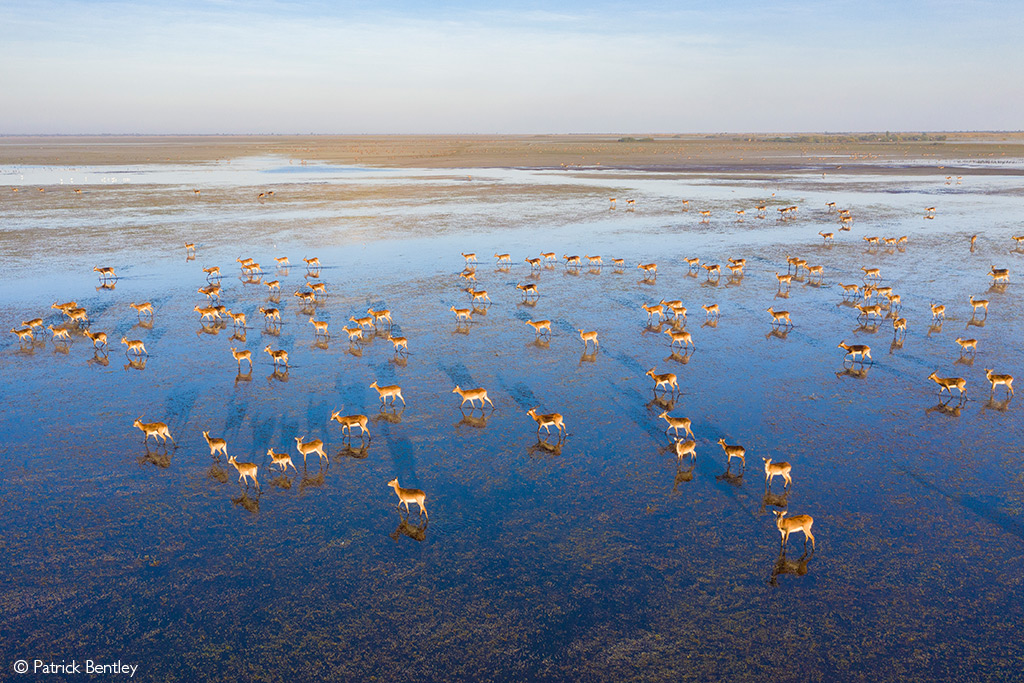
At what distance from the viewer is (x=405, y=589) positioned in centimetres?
836

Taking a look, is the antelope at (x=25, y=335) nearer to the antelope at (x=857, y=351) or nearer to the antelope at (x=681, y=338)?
the antelope at (x=681, y=338)

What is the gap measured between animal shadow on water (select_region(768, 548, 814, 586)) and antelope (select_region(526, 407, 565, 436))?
4.78 metres

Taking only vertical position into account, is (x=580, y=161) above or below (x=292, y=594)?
above

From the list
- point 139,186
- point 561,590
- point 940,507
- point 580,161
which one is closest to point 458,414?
point 561,590

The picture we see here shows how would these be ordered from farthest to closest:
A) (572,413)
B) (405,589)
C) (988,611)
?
(572,413)
(405,589)
(988,611)

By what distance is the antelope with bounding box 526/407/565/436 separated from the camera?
12.2 meters

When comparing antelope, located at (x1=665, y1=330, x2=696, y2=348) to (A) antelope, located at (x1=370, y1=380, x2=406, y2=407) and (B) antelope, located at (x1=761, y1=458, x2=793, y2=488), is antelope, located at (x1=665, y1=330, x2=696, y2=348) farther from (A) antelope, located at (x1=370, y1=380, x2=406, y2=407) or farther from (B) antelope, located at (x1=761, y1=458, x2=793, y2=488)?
(A) antelope, located at (x1=370, y1=380, x2=406, y2=407)

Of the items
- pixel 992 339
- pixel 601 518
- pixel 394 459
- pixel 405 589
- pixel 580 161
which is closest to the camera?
pixel 405 589

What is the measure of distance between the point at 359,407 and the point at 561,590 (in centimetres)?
720

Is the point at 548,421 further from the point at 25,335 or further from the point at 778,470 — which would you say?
the point at 25,335

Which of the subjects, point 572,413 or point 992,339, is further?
point 992,339

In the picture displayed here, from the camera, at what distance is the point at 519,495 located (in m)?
10.5

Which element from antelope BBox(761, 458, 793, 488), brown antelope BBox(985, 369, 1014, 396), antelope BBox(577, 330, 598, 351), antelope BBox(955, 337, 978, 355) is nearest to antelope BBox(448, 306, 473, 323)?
antelope BBox(577, 330, 598, 351)

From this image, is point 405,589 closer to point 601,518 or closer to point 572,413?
point 601,518
